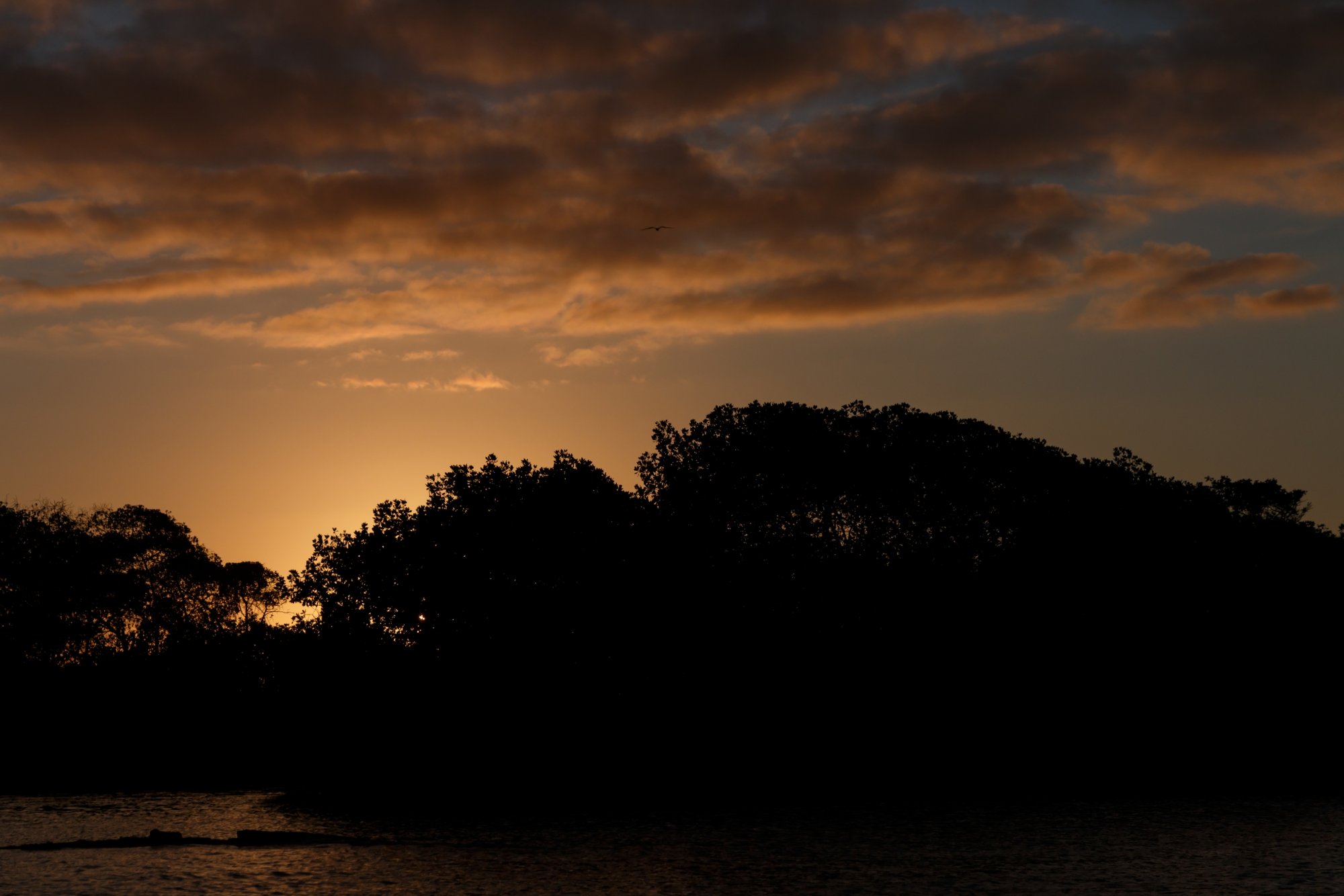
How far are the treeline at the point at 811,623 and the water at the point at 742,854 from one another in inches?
517

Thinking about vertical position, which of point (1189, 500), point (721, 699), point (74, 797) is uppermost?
point (1189, 500)

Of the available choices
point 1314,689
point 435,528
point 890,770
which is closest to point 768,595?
point 890,770

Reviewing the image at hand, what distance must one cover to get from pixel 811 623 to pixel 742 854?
2891 cm

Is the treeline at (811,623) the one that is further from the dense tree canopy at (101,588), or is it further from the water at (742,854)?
the dense tree canopy at (101,588)

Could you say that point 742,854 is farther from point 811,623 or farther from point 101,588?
point 101,588

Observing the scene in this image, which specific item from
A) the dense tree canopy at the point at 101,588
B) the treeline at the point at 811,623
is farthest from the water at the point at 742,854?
the dense tree canopy at the point at 101,588

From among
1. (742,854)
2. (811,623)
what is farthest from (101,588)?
(742,854)

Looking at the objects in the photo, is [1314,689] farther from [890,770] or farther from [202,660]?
[202,660]

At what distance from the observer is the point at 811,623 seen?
61688 mm

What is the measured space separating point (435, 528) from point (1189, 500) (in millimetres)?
36576

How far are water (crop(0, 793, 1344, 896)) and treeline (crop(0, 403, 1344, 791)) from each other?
13.1 meters

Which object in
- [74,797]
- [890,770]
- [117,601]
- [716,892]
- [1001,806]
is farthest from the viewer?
[117,601]

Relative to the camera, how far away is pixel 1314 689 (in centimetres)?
6194

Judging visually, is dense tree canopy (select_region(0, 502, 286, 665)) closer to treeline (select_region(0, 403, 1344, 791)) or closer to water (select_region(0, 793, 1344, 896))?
treeline (select_region(0, 403, 1344, 791))
